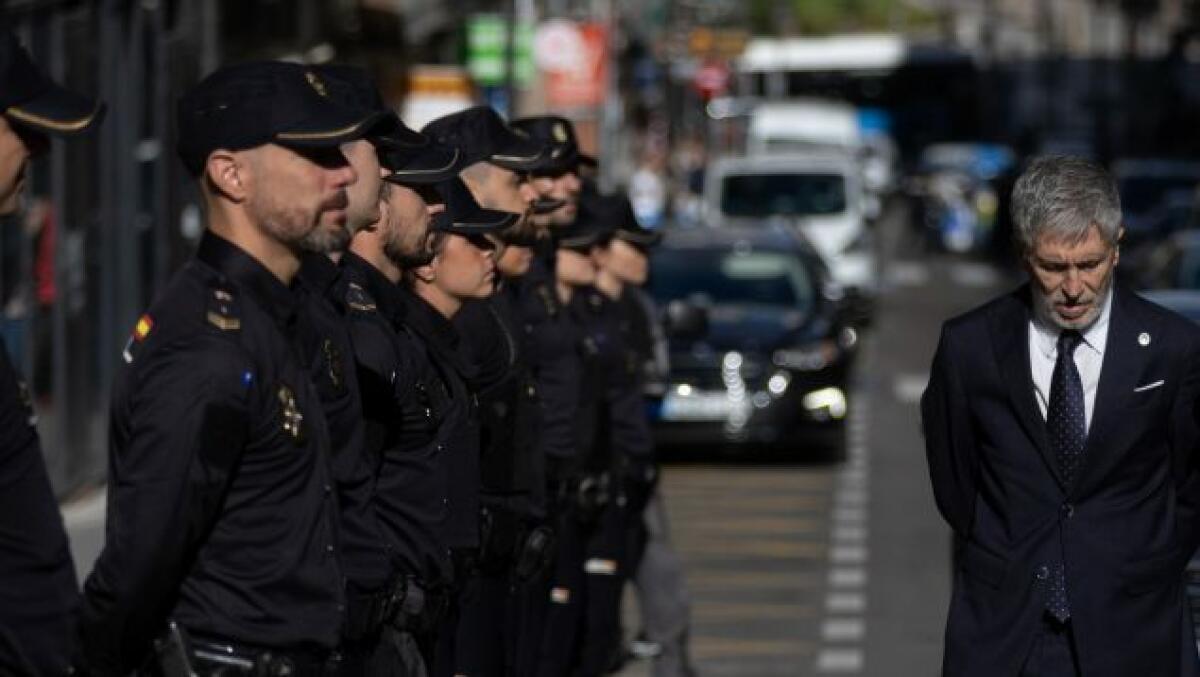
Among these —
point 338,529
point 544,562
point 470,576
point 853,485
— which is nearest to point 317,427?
point 338,529

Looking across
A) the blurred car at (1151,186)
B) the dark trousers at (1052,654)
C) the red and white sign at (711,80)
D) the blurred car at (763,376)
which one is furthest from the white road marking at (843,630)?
the red and white sign at (711,80)

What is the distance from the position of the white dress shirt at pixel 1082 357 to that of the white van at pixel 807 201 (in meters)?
27.6

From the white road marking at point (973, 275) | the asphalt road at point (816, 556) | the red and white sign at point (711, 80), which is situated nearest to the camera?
the asphalt road at point (816, 556)

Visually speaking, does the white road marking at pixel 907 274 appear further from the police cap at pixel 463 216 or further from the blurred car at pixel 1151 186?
the police cap at pixel 463 216

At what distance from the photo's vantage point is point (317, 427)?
532 cm

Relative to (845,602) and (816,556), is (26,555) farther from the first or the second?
(816,556)

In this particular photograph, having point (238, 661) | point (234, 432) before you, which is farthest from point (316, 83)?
point (238, 661)

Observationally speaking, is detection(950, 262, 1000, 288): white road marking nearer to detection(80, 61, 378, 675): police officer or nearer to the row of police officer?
the row of police officer

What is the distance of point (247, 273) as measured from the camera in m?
5.34

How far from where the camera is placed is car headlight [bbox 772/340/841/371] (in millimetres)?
20422

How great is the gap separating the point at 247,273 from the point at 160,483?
0.48 metres

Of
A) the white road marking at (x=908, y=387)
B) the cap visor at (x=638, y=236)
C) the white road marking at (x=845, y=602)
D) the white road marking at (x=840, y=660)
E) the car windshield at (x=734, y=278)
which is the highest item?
the cap visor at (x=638, y=236)

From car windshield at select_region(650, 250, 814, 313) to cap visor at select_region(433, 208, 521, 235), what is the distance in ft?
45.7

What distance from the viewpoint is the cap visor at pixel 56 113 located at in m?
5.47
